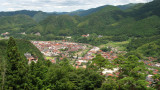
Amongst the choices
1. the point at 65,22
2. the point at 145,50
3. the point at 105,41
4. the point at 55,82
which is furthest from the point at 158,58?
the point at 65,22

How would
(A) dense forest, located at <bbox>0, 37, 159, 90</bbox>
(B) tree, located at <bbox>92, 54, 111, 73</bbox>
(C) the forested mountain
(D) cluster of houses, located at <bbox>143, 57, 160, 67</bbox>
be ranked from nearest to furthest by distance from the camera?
(A) dense forest, located at <bbox>0, 37, 159, 90</bbox>, (B) tree, located at <bbox>92, 54, 111, 73</bbox>, (D) cluster of houses, located at <bbox>143, 57, 160, 67</bbox>, (C) the forested mountain

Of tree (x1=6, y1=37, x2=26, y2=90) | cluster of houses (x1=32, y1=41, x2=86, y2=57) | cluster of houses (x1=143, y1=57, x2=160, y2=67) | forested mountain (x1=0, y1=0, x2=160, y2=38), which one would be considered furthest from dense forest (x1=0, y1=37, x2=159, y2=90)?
forested mountain (x1=0, y1=0, x2=160, y2=38)

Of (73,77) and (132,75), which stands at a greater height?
(132,75)

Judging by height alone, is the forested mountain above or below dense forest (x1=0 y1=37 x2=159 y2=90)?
above

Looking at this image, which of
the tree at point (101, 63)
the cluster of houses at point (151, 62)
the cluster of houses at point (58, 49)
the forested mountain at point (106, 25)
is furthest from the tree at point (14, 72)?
the forested mountain at point (106, 25)

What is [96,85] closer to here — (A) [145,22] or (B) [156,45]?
(B) [156,45]

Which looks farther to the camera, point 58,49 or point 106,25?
point 106,25

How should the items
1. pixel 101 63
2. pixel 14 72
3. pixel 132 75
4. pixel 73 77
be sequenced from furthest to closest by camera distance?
1. pixel 73 77
2. pixel 101 63
3. pixel 14 72
4. pixel 132 75

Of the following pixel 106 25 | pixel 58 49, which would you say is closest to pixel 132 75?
pixel 58 49

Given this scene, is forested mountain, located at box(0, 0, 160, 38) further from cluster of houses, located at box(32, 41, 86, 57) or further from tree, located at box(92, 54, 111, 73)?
tree, located at box(92, 54, 111, 73)

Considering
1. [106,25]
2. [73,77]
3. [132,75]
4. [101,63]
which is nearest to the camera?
[132,75]

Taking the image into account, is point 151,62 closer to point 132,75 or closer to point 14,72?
point 132,75
